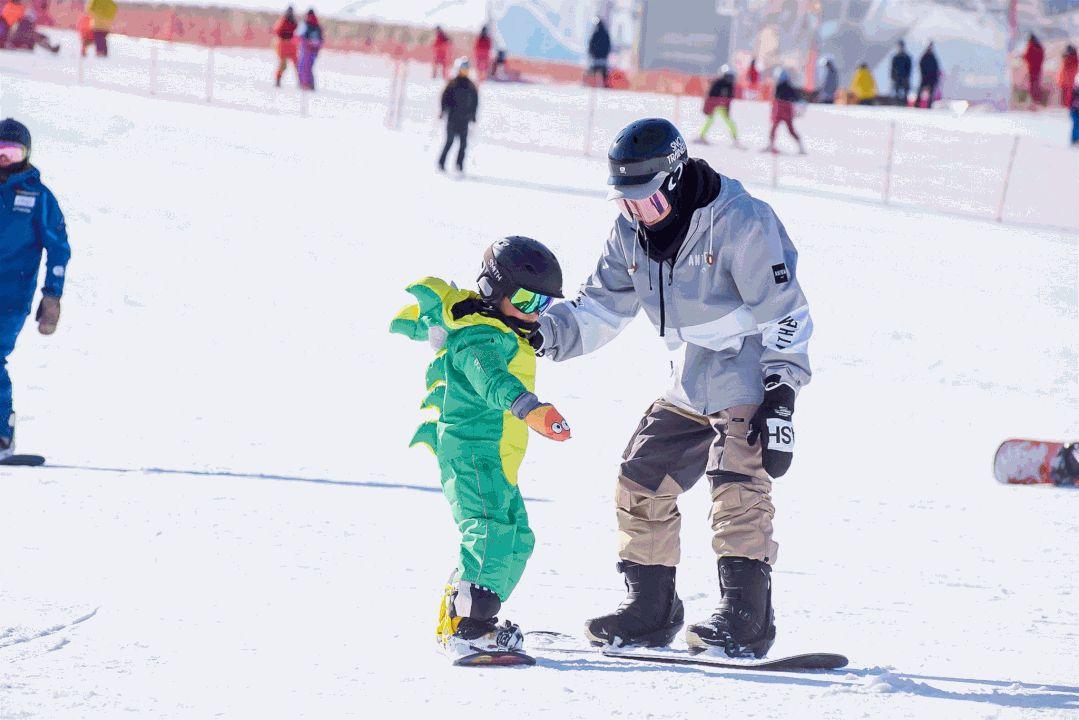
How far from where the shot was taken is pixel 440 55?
2803cm

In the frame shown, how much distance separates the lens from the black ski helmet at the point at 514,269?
14.1 ft

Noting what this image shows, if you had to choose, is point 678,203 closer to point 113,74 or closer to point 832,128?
point 832,128

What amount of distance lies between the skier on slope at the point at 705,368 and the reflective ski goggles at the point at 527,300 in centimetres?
10

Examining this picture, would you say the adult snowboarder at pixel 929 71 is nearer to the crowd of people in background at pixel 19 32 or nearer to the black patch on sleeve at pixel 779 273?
the crowd of people in background at pixel 19 32

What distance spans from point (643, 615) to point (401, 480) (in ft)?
8.94

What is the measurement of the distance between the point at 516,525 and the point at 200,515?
6.96 feet

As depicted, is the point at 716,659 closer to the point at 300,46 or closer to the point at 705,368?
the point at 705,368

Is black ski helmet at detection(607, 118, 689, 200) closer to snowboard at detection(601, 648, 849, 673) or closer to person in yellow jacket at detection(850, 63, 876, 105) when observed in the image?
snowboard at detection(601, 648, 849, 673)

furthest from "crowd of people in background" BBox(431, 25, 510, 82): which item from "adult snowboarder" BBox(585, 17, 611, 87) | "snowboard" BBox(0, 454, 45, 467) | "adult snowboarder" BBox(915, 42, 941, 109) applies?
"snowboard" BBox(0, 454, 45, 467)

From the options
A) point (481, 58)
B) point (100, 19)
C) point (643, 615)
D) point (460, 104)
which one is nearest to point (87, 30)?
point (100, 19)

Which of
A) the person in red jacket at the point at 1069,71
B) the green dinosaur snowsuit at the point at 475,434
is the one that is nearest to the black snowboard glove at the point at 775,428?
the green dinosaur snowsuit at the point at 475,434

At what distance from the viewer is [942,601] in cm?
530

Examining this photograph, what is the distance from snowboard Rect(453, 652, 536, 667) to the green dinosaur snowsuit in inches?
7.0

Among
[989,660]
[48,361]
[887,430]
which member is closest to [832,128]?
[887,430]
